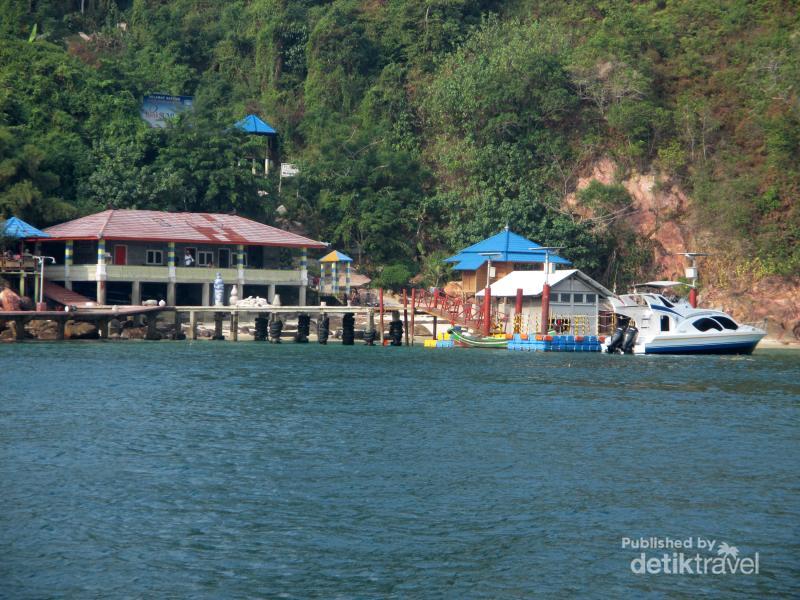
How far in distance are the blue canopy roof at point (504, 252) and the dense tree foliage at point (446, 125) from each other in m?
3.54

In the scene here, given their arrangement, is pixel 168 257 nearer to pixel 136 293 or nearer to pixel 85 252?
pixel 136 293

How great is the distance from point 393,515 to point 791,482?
8062 millimetres

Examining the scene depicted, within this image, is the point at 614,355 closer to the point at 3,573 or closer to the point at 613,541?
the point at 613,541

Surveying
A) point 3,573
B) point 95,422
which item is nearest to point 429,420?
point 95,422

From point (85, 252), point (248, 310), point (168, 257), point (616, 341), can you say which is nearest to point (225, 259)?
point (168, 257)

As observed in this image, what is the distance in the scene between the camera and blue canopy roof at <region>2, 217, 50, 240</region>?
52031 mm

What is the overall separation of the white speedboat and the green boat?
5.46 metres

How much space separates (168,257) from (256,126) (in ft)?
62.3

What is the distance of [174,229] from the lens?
57.4m

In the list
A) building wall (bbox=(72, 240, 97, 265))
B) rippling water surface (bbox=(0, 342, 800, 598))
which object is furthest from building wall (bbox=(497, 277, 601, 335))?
building wall (bbox=(72, 240, 97, 265))

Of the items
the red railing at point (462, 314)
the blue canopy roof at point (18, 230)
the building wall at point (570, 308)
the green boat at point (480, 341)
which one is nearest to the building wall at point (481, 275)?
the red railing at point (462, 314)

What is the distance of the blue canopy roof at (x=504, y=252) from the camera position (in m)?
59.6

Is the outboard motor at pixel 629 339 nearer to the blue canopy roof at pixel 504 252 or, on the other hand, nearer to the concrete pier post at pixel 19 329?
the blue canopy roof at pixel 504 252

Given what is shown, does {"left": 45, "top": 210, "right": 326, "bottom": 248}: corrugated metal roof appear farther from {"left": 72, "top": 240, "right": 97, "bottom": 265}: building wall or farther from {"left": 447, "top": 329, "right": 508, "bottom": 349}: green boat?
{"left": 447, "top": 329, "right": 508, "bottom": 349}: green boat
